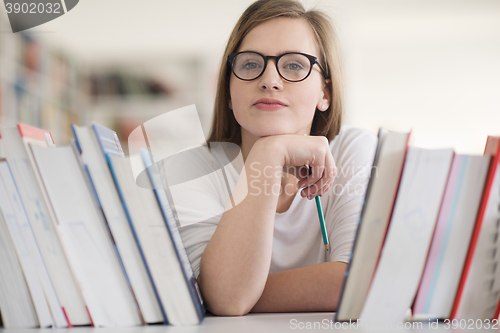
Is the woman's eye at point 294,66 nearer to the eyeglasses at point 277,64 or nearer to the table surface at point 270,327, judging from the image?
the eyeglasses at point 277,64

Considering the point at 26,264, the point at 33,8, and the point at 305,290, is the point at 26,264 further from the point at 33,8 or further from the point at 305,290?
the point at 33,8

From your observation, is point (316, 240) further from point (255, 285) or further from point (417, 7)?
point (417, 7)

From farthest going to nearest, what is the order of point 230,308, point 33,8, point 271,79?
point 33,8 → point 271,79 → point 230,308

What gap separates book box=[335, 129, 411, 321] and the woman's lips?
469 millimetres

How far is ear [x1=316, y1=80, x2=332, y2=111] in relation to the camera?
1.12 metres

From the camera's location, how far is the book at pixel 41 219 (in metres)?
0.48

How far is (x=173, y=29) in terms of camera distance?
161 inches

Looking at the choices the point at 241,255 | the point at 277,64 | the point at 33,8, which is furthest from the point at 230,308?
the point at 33,8

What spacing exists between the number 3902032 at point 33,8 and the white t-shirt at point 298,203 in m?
3.14

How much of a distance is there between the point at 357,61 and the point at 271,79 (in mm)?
3660

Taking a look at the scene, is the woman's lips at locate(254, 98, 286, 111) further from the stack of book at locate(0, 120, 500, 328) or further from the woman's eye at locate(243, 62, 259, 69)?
the stack of book at locate(0, 120, 500, 328)

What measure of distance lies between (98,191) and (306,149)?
0.40 meters

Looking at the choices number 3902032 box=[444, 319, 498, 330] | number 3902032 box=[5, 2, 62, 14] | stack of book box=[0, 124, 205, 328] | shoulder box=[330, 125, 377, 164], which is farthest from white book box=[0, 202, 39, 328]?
number 3902032 box=[5, 2, 62, 14]

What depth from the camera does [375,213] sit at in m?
0.44
